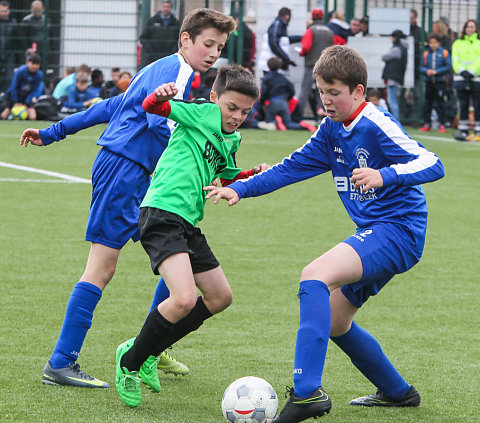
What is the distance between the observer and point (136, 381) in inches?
Result: 164

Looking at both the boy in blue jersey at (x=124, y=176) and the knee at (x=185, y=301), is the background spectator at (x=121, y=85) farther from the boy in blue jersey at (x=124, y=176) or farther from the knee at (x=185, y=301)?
the knee at (x=185, y=301)

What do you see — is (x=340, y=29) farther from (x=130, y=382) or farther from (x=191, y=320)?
(x=130, y=382)

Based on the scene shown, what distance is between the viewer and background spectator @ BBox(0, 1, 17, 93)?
20.1m

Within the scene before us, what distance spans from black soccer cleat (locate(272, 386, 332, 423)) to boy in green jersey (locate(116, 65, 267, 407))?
0.70 metres

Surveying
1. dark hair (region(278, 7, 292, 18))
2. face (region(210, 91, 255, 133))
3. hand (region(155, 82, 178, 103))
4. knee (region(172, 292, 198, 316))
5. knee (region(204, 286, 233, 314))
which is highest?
dark hair (region(278, 7, 292, 18))

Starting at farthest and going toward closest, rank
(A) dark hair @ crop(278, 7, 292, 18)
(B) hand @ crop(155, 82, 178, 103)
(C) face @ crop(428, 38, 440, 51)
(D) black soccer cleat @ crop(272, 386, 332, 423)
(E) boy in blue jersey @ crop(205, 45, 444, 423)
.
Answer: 1. (A) dark hair @ crop(278, 7, 292, 18)
2. (C) face @ crop(428, 38, 440, 51)
3. (B) hand @ crop(155, 82, 178, 103)
4. (E) boy in blue jersey @ crop(205, 45, 444, 423)
5. (D) black soccer cleat @ crop(272, 386, 332, 423)

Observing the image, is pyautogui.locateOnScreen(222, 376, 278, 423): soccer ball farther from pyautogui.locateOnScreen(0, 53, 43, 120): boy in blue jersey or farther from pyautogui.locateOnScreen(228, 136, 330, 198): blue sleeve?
pyautogui.locateOnScreen(0, 53, 43, 120): boy in blue jersey

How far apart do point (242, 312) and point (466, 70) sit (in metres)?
12.3

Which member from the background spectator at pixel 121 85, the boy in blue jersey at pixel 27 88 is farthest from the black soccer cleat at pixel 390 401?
the boy in blue jersey at pixel 27 88

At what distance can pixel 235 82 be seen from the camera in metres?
4.32

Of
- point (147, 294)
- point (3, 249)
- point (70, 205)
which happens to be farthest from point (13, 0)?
point (147, 294)

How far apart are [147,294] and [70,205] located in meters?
3.80

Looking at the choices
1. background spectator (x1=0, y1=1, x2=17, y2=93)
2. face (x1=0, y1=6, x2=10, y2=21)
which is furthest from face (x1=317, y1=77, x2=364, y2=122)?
background spectator (x1=0, y1=1, x2=17, y2=93)

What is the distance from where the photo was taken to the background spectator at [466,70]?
16969mm
